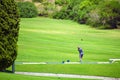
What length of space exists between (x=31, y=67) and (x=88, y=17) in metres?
61.5

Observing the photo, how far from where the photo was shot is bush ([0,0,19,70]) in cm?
2280

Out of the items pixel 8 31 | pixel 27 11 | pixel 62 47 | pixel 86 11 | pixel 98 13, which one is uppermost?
pixel 8 31

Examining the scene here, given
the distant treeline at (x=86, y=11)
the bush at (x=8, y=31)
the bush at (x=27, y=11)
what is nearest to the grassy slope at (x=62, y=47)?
the bush at (x=8, y=31)

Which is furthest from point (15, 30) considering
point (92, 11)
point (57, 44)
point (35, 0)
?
point (35, 0)

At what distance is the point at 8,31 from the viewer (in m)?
23.4

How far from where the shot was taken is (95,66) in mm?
36438

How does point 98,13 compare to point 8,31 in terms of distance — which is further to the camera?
point 98,13

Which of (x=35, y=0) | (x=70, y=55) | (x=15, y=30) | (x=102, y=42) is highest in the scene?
(x=15, y=30)

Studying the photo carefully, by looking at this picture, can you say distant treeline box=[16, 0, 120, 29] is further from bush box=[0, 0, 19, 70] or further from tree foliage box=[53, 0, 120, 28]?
bush box=[0, 0, 19, 70]

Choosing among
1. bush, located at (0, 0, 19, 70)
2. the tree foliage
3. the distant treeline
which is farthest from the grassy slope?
the distant treeline

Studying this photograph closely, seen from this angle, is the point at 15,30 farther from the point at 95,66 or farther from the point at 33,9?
the point at 33,9

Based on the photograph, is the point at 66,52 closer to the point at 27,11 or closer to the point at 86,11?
the point at 86,11

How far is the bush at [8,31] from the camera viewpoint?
22797 mm

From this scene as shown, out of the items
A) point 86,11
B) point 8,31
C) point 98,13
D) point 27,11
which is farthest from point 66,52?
point 27,11
